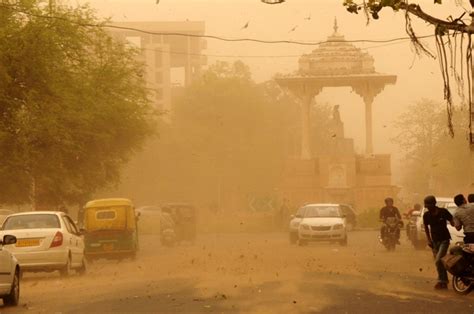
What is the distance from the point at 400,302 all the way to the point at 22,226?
11726 mm

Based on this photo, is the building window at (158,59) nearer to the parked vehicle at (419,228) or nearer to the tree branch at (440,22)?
the parked vehicle at (419,228)

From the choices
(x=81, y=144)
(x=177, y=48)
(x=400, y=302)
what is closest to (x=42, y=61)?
(x=81, y=144)

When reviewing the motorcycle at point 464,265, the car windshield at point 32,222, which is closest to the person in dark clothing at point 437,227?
the motorcycle at point 464,265

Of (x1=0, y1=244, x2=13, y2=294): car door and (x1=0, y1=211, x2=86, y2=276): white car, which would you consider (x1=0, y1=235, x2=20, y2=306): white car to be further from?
(x1=0, y1=211, x2=86, y2=276): white car

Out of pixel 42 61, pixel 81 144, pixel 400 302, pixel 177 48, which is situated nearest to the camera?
pixel 400 302

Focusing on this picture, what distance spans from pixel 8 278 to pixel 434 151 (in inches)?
3764

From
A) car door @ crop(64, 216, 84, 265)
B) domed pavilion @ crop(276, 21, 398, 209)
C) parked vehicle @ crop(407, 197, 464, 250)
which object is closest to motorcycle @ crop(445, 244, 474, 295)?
car door @ crop(64, 216, 84, 265)

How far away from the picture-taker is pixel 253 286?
21688 mm

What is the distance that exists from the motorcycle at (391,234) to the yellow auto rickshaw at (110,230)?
7.78 meters

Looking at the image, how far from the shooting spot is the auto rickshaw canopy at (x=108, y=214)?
3881 centimetres

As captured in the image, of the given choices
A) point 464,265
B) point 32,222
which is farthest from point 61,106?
point 464,265

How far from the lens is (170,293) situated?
2062 centimetres

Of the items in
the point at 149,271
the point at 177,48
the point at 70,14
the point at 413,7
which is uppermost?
the point at 177,48

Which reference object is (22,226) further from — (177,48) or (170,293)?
(177,48)
